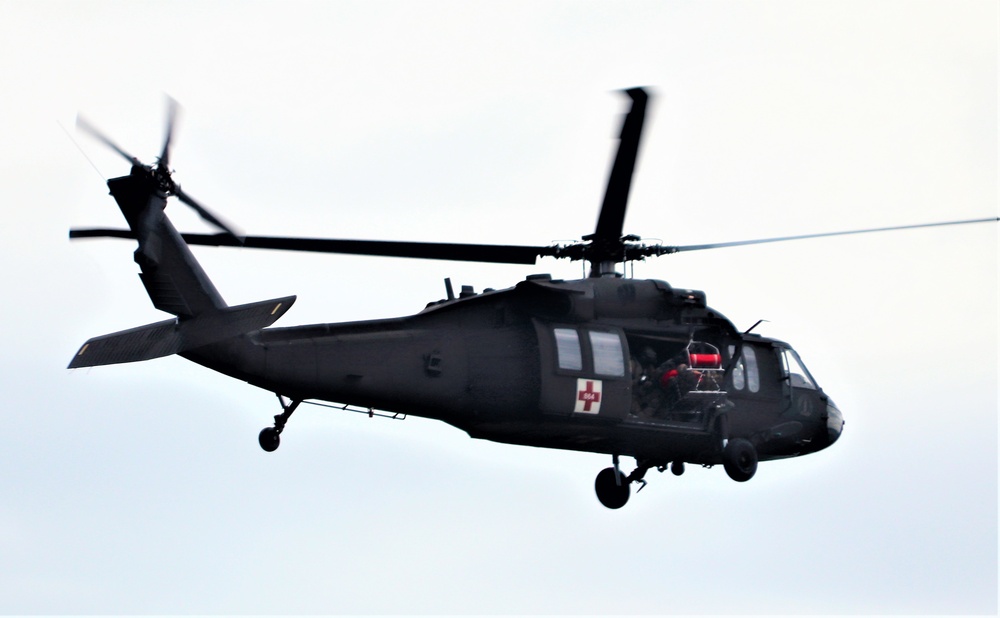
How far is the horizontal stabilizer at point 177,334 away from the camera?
67.9 feet

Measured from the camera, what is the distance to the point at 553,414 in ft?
79.0

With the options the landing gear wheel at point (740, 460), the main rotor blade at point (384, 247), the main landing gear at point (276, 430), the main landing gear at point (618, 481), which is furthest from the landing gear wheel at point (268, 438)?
the landing gear wheel at point (740, 460)

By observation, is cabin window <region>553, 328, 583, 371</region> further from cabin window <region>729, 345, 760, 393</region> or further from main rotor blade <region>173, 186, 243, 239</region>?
main rotor blade <region>173, 186, 243, 239</region>

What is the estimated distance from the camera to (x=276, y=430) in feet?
74.3

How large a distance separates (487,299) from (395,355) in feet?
6.86

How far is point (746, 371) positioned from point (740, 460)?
2.02 metres

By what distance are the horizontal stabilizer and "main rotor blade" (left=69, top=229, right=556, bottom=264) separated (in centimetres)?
161

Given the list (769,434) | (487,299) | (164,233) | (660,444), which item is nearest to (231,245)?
(164,233)

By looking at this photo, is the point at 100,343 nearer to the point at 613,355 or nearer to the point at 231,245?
the point at 231,245

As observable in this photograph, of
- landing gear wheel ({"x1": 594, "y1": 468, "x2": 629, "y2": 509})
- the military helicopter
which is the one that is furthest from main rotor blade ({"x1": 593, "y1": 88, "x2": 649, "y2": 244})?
landing gear wheel ({"x1": 594, "y1": 468, "x2": 629, "y2": 509})

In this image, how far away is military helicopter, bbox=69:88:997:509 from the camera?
21422 mm

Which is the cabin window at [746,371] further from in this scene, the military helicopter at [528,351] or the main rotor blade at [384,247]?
the main rotor blade at [384,247]

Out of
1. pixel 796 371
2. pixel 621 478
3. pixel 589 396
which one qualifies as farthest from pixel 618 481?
pixel 796 371

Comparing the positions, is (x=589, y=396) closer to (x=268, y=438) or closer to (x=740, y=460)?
(x=740, y=460)
